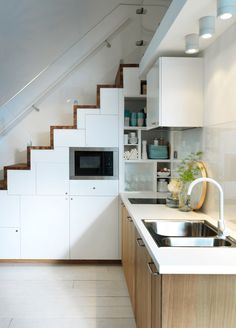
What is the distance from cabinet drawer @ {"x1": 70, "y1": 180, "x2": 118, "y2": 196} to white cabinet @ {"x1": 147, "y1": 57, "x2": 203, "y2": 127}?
1409mm

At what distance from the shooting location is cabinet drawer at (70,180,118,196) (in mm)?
4043

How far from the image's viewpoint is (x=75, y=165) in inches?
158

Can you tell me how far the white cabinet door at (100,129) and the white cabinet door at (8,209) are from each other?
112cm

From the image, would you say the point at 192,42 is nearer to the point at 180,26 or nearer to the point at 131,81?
the point at 180,26

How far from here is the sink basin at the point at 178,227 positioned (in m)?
2.45

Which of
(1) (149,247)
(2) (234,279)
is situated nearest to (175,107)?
(1) (149,247)

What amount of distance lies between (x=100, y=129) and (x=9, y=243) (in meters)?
1.77

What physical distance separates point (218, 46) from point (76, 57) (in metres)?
A: 2.54

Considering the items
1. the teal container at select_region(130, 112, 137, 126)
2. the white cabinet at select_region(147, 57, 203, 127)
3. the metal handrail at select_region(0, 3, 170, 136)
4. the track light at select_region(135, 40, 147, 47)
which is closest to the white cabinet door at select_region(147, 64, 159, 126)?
the white cabinet at select_region(147, 57, 203, 127)

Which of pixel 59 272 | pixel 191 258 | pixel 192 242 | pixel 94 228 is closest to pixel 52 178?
pixel 94 228

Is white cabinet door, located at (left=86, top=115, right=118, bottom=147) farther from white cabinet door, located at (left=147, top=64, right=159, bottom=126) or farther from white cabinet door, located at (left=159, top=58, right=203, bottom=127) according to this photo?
white cabinet door, located at (left=159, top=58, right=203, bottom=127)

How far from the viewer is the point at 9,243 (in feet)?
13.3

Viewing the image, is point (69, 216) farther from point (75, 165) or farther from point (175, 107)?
point (175, 107)

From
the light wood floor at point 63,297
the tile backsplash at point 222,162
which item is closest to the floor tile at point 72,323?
the light wood floor at point 63,297
